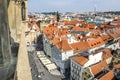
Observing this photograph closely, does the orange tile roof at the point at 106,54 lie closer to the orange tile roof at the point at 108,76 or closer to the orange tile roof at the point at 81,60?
the orange tile roof at the point at 81,60

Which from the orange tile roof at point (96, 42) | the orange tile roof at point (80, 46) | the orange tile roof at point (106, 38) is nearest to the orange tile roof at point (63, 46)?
the orange tile roof at point (80, 46)

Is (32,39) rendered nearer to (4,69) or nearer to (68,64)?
(68,64)

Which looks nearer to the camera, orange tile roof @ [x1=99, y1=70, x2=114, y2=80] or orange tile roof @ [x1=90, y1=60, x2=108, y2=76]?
orange tile roof @ [x1=99, y1=70, x2=114, y2=80]

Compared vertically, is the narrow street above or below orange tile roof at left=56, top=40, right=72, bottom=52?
below

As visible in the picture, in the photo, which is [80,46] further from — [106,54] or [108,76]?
[108,76]

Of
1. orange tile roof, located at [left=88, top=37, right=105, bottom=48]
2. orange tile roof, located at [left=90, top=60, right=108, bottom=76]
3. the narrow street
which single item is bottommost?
the narrow street

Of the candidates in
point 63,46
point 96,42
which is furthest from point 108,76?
point 96,42

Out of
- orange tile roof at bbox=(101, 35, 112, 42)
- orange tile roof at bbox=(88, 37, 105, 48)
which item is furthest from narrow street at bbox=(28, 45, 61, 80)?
orange tile roof at bbox=(101, 35, 112, 42)

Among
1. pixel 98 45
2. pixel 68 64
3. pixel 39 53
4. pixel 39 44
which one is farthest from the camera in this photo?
pixel 39 44

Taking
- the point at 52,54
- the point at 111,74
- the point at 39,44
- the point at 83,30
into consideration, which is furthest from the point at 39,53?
the point at 111,74

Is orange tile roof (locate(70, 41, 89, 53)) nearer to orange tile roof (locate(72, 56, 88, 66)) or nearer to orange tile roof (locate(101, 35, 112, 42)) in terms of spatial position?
orange tile roof (locate(72, 56, 88, 66))

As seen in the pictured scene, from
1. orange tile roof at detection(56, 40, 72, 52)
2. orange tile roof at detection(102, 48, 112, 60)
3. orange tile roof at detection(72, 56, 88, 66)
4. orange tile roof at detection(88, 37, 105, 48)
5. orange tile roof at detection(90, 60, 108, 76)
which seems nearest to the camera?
orange tile roof at detection(90, 60, 108, 76)
